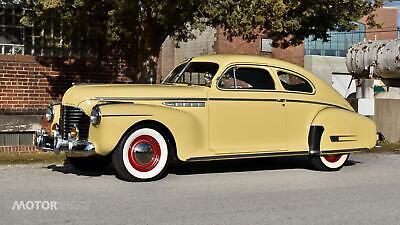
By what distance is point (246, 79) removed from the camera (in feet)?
30.8

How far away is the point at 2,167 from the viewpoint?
10125mm

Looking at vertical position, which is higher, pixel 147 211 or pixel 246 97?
pixel 246 97

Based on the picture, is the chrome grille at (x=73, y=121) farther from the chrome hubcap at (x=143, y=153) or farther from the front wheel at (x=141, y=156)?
the chrome hubcap at (x=143, y=153)

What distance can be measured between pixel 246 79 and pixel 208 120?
1067mm

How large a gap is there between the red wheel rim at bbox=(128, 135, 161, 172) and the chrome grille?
2.24 ft

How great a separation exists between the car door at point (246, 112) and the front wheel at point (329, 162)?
0.85m

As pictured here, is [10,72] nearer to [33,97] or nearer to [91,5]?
[33,97]

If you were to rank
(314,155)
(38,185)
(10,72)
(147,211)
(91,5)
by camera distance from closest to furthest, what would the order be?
(147,211), (38,185), (314,155), (91,5), (10,72)

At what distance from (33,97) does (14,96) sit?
449 millimetres

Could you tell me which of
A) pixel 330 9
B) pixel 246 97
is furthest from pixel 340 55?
pixel 246 97

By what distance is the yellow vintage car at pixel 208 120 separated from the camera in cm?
825

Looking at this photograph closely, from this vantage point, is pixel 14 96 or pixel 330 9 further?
pixel 14 96

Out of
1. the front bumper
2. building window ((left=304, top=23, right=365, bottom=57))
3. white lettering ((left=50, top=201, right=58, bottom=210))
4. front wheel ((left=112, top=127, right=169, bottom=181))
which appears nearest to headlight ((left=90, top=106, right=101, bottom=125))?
the front bumper

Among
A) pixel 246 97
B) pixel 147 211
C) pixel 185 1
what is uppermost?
pixel 185 1
